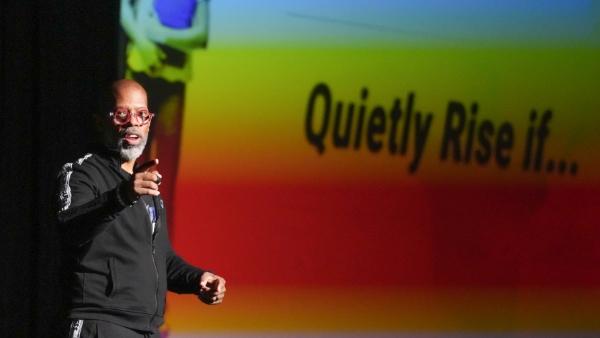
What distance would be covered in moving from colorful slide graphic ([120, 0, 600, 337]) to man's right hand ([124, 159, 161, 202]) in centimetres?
115

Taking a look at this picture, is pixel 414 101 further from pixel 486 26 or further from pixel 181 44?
pixel 181 44

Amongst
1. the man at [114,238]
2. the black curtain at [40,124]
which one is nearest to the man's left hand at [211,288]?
the man at [114,238]

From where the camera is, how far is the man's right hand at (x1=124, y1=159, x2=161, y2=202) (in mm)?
1461

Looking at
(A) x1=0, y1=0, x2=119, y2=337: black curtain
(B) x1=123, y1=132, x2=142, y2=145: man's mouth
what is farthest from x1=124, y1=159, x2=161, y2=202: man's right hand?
(A) x1=0, y1=0, x2=119, y2=337: black curtain

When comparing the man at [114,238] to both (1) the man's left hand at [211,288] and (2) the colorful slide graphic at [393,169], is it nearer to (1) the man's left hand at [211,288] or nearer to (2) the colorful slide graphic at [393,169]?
(1) the man's left hand at [211,288]

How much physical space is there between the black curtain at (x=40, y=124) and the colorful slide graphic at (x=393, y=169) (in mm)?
387

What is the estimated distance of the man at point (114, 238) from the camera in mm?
1570

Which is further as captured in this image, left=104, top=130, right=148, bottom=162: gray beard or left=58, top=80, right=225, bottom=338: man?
left=104, top=130, right=148, bottom=162: gray beard

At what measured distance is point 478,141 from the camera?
2.76 meters

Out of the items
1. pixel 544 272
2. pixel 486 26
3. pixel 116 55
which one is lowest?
pixel 544 272

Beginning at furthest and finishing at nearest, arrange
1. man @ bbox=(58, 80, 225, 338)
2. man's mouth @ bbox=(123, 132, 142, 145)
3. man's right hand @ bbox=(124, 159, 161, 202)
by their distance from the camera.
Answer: man's mouth @ bbox=(123, 132, 142, 145), man @ bbox=(58, 80, 225, 338), man's right hand @ bbox=(124, 159, 161, 202)

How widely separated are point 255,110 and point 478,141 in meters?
0.80

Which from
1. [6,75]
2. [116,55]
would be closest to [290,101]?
[116,55]

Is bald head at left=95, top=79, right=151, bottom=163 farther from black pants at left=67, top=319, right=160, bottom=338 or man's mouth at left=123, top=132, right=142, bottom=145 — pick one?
black pants at left=67, top=319, right=160, bottom=338
